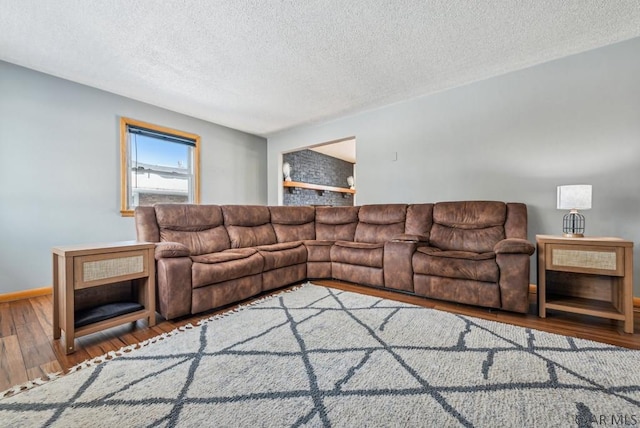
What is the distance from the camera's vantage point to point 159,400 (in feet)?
3.95

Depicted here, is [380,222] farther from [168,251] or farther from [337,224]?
A: [168,251]

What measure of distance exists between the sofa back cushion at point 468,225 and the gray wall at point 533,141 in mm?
414

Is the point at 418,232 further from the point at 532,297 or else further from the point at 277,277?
the point at 277,277

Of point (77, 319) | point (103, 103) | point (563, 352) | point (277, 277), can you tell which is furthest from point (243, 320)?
point (103, 103)

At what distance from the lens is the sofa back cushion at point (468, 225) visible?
110 inches

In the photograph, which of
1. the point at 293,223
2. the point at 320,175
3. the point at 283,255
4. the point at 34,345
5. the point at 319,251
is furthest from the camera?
the point at 320,175

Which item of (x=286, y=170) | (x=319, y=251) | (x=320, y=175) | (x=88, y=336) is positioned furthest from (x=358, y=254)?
(x=320, y=175)

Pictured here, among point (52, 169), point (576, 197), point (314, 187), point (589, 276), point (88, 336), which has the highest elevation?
point (314, 187)

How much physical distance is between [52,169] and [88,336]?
221 cm

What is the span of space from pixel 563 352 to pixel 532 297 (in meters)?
1.33

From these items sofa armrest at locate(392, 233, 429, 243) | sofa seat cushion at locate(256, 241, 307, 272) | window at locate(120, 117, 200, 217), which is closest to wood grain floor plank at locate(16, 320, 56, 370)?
sofa seat cushion at locate(256, 241, 307, 272)

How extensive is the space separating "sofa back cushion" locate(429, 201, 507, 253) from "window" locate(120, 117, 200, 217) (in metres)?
3.73

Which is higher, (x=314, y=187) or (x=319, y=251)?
(x=314, y=187)

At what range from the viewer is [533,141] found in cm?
294
